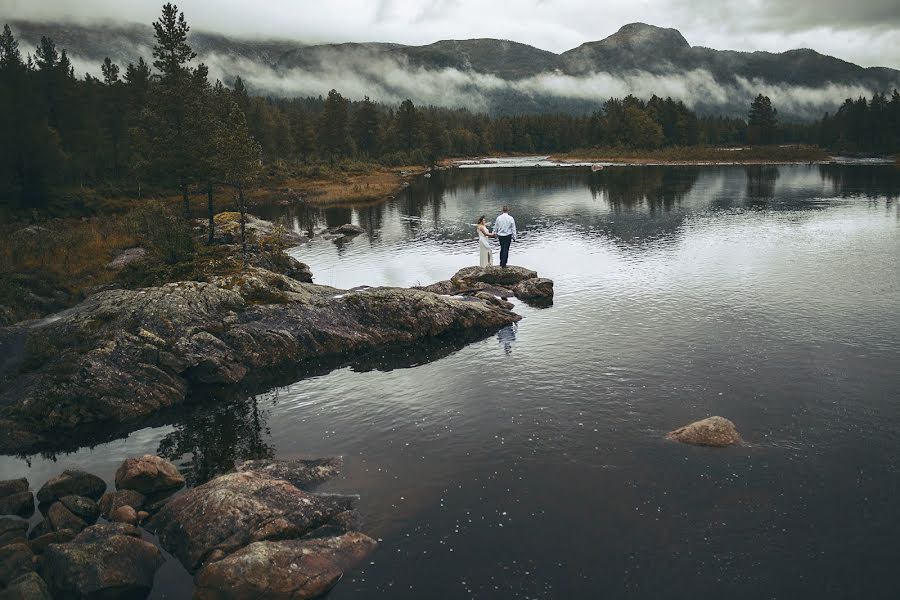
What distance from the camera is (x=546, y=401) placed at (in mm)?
25719

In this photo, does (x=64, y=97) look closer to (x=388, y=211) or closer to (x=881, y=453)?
(x=388, y=211)

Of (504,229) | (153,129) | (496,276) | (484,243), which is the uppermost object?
(153,129)

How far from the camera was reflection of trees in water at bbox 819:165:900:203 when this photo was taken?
94037 millimetres

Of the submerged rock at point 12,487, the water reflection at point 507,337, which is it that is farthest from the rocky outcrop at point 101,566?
the water reflection at point 507,337

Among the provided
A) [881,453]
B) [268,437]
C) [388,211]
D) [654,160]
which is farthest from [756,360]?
[654,160]

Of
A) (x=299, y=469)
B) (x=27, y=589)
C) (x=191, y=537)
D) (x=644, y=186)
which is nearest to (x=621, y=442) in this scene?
(x=299, y=469)

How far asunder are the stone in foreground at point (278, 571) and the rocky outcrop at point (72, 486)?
7.00 m

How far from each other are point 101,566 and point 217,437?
8.75 meters

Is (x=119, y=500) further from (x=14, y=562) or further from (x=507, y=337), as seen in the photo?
(x=507, y=337)

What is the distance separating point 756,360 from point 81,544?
27484 millimetres

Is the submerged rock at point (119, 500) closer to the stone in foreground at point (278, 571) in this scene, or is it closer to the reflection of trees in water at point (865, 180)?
the stone in foreground at point (278, 571)

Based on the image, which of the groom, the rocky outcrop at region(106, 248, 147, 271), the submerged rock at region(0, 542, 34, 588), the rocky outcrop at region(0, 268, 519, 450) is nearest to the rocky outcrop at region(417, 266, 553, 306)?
the groom

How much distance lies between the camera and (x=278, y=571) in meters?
15.4

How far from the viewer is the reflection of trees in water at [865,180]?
309 feet
